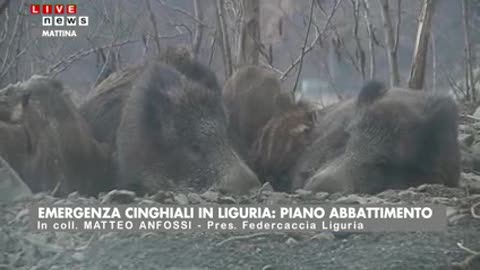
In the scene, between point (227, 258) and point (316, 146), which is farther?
point (316, 146)

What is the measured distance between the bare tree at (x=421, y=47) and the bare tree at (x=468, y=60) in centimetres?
10

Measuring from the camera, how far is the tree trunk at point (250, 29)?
10.5ft

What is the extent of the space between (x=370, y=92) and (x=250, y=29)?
38cm

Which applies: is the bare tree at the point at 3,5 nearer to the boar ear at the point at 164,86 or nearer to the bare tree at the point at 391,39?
the boar ear at the point at 164,86

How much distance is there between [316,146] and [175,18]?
598 millimetres

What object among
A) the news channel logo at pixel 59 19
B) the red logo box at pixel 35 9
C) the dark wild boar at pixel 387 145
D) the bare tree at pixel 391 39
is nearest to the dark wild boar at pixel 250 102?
the dark wild boar at pixel 387 145

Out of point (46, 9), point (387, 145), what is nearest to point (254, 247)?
point (387, 145)

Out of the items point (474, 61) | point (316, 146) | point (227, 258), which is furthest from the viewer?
point (316, 146)

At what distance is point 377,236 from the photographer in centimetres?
304

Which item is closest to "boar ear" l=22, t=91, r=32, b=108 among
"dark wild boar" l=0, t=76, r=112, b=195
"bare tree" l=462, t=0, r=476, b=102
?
"dark wild boar" l=0, t=76, r=112, b=195

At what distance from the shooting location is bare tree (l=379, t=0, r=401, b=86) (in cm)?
319

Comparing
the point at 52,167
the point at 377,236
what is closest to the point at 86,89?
the point at 52,167

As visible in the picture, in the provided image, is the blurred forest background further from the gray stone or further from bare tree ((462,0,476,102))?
the gray stone

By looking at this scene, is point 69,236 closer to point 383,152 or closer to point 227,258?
point 227,258
